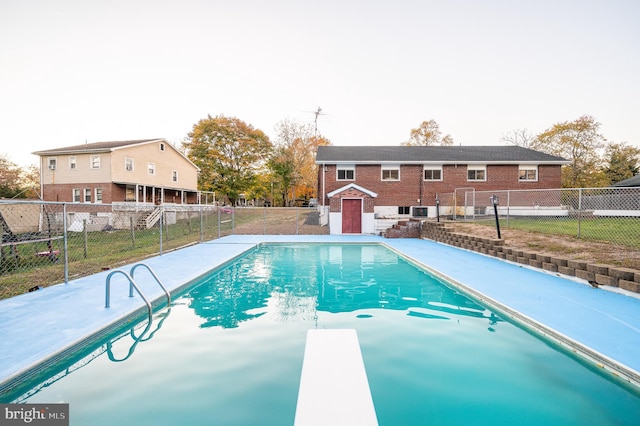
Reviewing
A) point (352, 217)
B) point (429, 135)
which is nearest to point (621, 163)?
point (429, 135)

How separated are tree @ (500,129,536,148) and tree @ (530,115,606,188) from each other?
5336 millimetres

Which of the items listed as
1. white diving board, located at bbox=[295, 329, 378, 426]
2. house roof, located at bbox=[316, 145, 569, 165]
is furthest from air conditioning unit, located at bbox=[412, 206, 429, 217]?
white diving board, located at bbox=[295, 329, 378, 426]

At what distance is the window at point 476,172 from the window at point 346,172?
383 inches

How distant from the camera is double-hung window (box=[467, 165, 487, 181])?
23.6 meters

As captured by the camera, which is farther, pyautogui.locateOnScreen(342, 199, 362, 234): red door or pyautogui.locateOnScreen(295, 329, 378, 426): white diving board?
pyautogui.locateOnScreen(342, 199, 362, 234): red door

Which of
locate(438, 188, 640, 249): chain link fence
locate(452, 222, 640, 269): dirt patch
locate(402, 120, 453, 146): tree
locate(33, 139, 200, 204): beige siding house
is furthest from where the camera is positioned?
locate(402, 120, 453, 146): tree

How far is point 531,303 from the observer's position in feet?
18.1

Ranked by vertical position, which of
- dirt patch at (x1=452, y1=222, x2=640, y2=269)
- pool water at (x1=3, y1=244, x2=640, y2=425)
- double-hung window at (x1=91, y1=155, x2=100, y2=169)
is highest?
double-hung window at (x1=91, y1=155, x2=100, y2=169)

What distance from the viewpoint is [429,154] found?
80.7 feet

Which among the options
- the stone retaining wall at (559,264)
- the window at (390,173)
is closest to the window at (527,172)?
the window at (390,173)

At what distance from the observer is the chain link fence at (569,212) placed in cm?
1064

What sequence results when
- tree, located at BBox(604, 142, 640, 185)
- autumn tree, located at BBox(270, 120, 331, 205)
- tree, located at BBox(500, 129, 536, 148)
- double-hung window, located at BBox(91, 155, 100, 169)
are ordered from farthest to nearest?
1. autumn tree, located at BBox(270, 120, 331, 205)
2. tree, located at BBox(500, 129, 536, 148)
3. tree, located at BBox(604, 142, 640, 185)
4. double-hung window, located at BBox(91, 155, 100, 169)

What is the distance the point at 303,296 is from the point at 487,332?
3.88 m

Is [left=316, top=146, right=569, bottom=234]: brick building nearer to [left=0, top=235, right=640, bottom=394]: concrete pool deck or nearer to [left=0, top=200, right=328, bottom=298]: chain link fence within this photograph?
[left=0, top=200, right=328, bottom=298]: chain link fence
